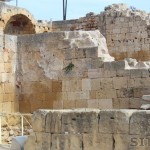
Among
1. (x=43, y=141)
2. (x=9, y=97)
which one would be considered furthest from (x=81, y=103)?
(x=43, y=141)

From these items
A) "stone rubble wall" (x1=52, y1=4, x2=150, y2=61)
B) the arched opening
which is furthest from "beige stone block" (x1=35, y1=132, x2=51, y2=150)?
the arched opening

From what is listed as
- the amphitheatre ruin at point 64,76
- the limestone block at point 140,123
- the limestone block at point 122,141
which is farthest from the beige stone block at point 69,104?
the limestone block at point 140,123

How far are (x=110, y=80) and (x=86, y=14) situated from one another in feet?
27.9

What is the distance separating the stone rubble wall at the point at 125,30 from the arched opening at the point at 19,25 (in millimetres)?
2964

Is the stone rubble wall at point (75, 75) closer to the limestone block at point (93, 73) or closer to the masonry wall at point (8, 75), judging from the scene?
the limestone block at point (93, 73)

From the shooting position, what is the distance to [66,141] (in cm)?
692

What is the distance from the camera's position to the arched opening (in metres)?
20.1

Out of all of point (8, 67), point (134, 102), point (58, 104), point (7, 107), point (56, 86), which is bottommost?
point (7, 107)

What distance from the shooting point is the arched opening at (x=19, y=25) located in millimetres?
20081

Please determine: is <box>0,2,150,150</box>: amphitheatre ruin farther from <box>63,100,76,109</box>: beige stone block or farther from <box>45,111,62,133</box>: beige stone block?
<box>45,111,62,133</box>: beige stone block

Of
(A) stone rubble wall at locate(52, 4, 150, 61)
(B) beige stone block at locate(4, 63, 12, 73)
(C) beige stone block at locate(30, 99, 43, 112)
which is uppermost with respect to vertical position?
(A) stone rubble wall at locate(52, 4, 150, 61)

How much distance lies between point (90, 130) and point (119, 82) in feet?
17.4

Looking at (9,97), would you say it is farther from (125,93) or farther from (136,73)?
(136,73)

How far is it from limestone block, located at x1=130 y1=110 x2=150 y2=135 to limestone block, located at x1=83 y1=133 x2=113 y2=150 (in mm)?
410
